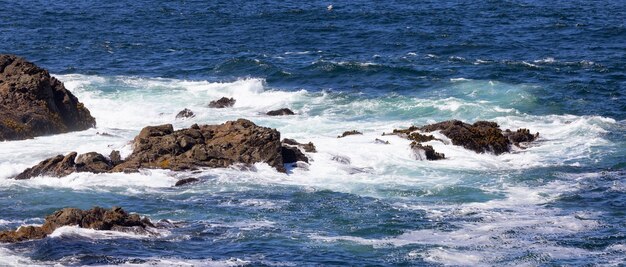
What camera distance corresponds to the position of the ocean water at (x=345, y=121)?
27188mm

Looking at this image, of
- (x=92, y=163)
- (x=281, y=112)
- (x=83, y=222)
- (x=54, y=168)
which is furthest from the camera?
(x=281, y=112)

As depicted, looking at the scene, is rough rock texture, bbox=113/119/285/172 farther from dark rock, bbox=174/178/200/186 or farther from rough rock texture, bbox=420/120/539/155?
rough rock texture, bbox=420/120/539/155

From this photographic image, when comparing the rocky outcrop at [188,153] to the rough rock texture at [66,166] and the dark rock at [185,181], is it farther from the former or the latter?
the dark rock at [185,181]

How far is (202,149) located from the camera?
115 feet

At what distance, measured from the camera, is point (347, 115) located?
152ft

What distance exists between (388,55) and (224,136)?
82.8 feet

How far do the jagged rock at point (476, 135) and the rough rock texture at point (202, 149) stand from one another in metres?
7.35

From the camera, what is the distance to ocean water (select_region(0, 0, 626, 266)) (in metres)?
27.2

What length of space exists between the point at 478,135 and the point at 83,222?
16.9m

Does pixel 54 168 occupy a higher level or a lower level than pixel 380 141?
lower

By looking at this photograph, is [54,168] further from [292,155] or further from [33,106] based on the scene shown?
[292,155]

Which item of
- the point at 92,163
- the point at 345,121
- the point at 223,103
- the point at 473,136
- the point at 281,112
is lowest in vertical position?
the point at 92,163

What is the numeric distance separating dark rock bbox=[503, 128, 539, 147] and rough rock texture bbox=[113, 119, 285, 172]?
9.45 metres

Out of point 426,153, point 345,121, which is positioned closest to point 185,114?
point 345,121
